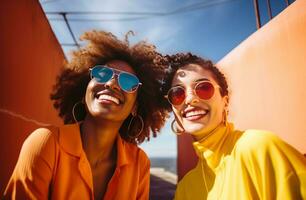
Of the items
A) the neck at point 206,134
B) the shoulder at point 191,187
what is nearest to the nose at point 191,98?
the neck at point 206,134

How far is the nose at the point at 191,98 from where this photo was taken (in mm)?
2361

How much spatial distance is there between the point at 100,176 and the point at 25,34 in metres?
2.36

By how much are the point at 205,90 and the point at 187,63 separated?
0.48 meters

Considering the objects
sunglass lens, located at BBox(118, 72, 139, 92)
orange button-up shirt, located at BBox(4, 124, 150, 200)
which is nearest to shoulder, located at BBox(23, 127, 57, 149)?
orange button-up shirt, located at BBox(4, 124, 150, 200)

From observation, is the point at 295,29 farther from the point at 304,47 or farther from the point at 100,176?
the point at 100,176

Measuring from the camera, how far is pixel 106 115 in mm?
2498

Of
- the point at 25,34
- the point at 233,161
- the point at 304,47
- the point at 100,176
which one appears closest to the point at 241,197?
the point at 233,161

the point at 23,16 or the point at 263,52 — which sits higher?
the point at 23,16

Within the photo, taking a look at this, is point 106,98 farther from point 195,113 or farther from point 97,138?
point 195,113

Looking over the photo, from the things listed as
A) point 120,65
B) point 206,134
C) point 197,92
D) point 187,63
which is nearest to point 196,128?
point 206,134

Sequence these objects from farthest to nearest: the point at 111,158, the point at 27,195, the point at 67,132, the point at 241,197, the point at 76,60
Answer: the point at 76,60 < the point at 111,158 < the point at 67,132 < the point at 27,195 < the point at 241,197

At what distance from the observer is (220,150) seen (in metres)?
2.26

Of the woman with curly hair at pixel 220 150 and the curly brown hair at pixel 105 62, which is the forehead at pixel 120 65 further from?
the woman with curly hair at pixel 220 150

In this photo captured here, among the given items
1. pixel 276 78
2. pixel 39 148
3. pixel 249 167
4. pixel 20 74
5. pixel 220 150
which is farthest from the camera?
pixel 20 74
